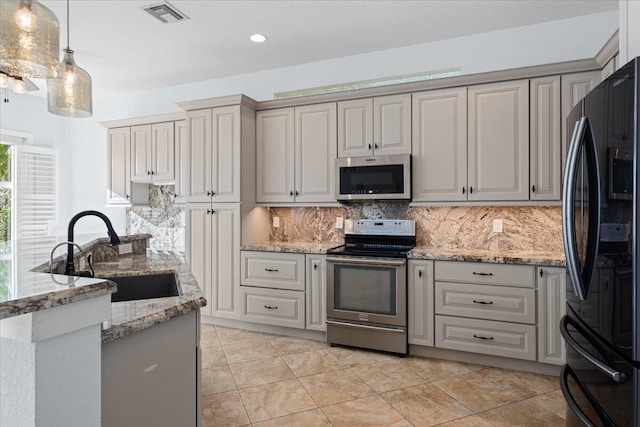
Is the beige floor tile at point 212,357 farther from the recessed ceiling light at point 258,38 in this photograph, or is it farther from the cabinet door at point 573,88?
the cabinet door at point 573,88

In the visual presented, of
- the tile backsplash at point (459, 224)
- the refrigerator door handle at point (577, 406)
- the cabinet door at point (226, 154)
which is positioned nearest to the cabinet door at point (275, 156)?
the cabinet door at point (226, 154)

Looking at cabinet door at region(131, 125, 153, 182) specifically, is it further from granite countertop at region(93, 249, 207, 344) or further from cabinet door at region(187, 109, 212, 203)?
granite countertop at region(93, 249, 207, 344)

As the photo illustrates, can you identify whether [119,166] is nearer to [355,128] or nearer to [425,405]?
[355,128]

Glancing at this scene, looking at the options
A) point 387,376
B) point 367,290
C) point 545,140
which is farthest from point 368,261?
point 545,140

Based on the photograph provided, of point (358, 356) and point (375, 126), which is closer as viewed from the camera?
point (358, 356)

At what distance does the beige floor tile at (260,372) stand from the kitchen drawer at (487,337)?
1258 mm

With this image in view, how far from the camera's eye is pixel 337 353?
3314 mm

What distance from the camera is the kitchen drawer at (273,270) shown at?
3.64m

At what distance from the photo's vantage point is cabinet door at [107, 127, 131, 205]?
16.0 ft

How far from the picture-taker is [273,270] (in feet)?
12.3

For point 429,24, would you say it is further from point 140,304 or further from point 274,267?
point 140,304

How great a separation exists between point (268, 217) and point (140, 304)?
3.02 metres

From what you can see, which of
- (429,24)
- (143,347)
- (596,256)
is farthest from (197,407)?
(429,24)

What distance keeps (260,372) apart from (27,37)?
97.1 inches
